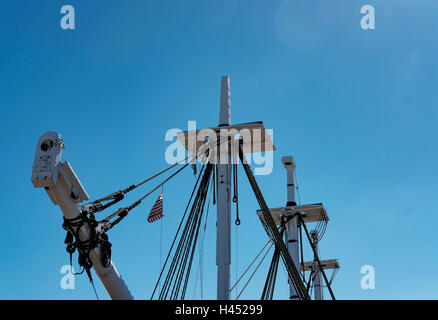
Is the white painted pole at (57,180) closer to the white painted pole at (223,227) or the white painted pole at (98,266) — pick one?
the white painted pole at (98,266)

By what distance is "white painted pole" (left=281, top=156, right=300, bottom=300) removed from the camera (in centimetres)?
3378

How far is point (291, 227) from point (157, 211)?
15.8m

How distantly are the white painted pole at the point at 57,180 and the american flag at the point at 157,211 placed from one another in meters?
5.57

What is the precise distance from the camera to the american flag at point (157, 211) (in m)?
21.3

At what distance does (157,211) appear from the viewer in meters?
21.3

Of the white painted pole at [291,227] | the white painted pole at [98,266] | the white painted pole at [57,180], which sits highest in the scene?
the white painted pole at [291,227]

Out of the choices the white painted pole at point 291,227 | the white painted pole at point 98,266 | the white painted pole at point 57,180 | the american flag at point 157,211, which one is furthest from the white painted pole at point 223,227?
the white painted pole at point 291,227

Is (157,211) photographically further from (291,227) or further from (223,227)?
(291,227)

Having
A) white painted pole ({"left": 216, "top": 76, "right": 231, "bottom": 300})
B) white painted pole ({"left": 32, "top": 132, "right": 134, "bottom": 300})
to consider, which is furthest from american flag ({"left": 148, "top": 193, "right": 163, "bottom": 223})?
white painted pole ({"left": 32, "top": 132, "right": 134, "bottom": 300})

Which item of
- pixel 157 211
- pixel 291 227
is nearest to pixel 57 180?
pixel 157 211
